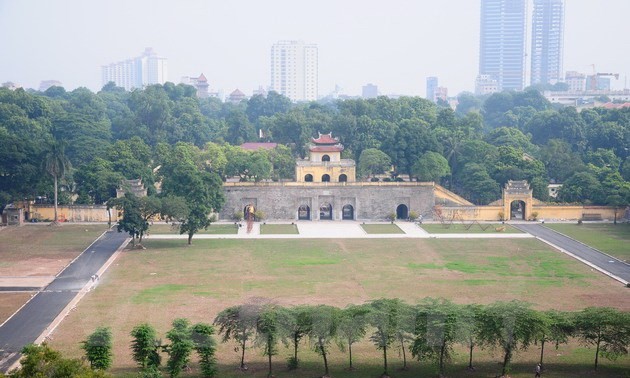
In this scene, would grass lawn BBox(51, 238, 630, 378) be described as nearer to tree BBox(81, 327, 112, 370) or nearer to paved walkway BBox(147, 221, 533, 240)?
tree BBox(81, 327, 112, 370)

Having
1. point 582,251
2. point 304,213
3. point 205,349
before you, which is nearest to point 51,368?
point 205,349

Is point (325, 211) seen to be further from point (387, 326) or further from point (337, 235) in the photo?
point (387, 326)

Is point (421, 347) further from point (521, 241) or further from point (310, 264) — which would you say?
point (521, 241)

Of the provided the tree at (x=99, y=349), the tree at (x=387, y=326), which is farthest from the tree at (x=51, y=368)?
the tree at (x=387, y=326)

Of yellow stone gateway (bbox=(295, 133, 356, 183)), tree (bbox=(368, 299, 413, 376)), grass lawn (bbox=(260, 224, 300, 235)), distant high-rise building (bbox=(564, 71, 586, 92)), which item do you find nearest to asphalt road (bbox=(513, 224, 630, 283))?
yellow stone gateway (bbox=(295, 133, 356, 183))

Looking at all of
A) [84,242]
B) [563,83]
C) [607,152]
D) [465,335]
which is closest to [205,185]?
[84,242]

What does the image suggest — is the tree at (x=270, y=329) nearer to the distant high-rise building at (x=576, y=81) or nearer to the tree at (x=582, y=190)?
the tree at (x=582, y=190)
